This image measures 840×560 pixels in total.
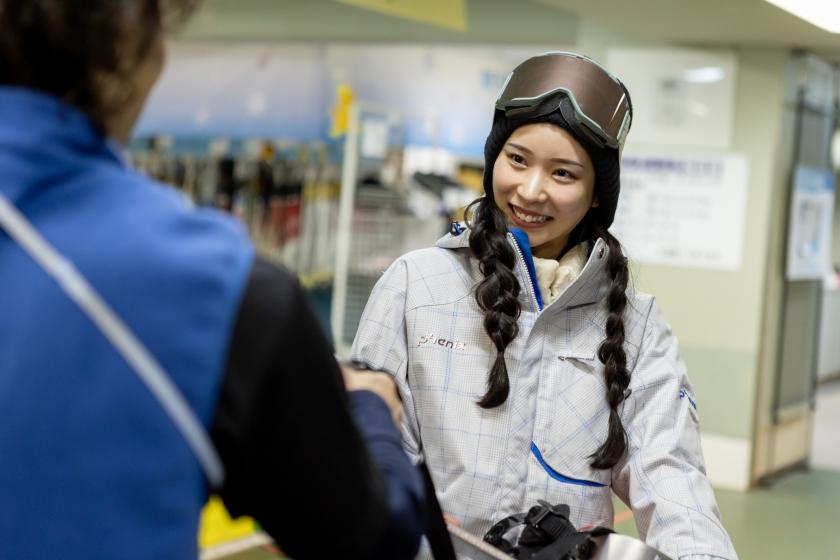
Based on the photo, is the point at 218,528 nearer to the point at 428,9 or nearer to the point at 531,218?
the point at 428,9

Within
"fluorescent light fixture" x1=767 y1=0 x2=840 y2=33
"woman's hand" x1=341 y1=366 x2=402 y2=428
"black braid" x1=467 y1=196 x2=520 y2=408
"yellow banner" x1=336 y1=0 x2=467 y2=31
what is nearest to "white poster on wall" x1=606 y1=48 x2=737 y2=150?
"fluorescent light fixture" x1=767 y1=0 x2=840 y2=33

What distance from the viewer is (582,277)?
6.18 ft

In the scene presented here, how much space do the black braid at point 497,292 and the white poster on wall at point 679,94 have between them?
5.11 metres

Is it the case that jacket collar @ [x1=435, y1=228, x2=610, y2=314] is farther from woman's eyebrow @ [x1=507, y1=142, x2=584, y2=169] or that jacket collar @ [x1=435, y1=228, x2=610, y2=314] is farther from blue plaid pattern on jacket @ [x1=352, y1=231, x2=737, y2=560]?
woman's eyebrow @ [x1=507, y1=142, x2=584, y2=169]

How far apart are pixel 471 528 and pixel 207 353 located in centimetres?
105

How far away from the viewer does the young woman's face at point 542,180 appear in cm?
199

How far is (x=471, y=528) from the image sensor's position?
71.6 inches

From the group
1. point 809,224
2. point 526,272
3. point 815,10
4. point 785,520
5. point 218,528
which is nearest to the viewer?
point 526,272

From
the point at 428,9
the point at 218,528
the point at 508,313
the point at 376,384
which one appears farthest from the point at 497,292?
the point at 218,528

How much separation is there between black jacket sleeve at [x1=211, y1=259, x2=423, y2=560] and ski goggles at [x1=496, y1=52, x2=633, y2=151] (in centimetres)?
112

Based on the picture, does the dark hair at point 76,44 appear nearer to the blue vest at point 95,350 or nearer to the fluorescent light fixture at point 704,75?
the blue vest at point 95,350

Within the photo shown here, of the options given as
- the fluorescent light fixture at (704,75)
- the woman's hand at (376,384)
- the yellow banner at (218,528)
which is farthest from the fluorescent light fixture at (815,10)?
the woman's hand at (376,384)

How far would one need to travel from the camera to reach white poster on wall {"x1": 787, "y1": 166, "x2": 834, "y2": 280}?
698cm

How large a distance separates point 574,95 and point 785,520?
4.88 m
